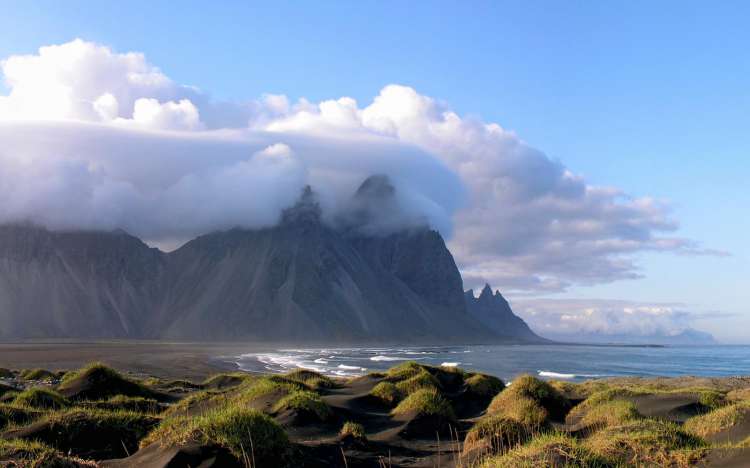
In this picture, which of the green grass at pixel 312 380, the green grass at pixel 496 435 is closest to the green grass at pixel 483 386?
the green grass at pixel 312 380

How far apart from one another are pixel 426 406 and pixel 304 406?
17.1 feet

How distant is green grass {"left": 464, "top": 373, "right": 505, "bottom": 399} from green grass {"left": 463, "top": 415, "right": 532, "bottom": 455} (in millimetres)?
15513

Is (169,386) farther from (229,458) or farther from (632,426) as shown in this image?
(632,426)

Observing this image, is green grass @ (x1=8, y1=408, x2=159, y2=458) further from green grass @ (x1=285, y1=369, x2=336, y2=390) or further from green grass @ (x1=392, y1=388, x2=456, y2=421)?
green grass @ (x1=285, y1=369, x2=336, y2=390)

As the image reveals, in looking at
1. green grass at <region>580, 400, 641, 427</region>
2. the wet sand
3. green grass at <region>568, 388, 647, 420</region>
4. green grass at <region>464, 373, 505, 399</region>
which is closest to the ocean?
the wet sand

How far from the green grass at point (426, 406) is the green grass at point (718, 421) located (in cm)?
899

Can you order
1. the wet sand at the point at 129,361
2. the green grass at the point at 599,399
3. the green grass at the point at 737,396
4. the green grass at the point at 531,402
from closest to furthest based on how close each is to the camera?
the green grass at the point at 531,402 < the green grass at the point at 599,399 < the green grass at the point at 737,396 < the wet sand at the point at 129,361

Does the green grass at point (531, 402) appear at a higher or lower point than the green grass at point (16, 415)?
higher

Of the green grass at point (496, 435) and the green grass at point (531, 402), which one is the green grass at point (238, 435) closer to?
the green grass at point (496, 435)

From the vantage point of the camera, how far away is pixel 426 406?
81.5 feet

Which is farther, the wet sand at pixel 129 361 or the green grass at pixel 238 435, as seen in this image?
the wet sand at pixel 129 361

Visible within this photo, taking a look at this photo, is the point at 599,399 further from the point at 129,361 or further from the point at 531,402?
the point at 129,361

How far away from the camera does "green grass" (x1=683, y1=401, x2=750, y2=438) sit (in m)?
20.0

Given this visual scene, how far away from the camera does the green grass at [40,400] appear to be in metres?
25.0
